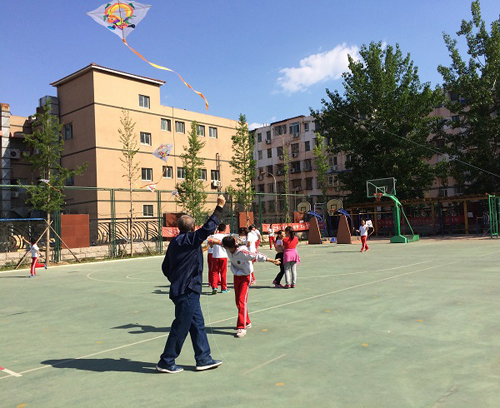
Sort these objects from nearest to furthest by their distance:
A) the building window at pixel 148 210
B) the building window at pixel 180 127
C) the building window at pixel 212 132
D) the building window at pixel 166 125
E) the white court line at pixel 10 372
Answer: the white court line at pixel 10 372, the building window at pixel 148 210, the building window at pixel 166 125, the building window at pixel 180 127, the building window at pixel 212 132

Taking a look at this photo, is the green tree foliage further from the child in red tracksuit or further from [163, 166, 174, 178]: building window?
[163, 166, 174, 178]: building window

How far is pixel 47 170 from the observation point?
2314cm

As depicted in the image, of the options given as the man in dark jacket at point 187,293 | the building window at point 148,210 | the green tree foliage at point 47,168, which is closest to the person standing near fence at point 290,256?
the man in dark jacket at point 187,293

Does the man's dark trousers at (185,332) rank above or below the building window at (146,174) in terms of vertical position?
below

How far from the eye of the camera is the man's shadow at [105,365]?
5.34m

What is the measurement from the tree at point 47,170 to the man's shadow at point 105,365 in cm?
1720

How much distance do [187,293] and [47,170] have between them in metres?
20.5

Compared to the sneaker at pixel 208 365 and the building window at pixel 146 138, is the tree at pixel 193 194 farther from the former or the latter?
the sneaker at pixel 208 365

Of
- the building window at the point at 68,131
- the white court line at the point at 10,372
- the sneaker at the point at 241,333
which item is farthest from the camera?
the building window at the point at 68,131

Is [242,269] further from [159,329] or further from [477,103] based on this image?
[477,103]

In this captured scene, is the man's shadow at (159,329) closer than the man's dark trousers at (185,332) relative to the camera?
No

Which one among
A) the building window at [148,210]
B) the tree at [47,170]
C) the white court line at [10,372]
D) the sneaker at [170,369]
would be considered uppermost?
the tree at [47,170]

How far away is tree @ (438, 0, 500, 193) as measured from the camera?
39.5 m

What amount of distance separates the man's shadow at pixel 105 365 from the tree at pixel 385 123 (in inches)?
1462
